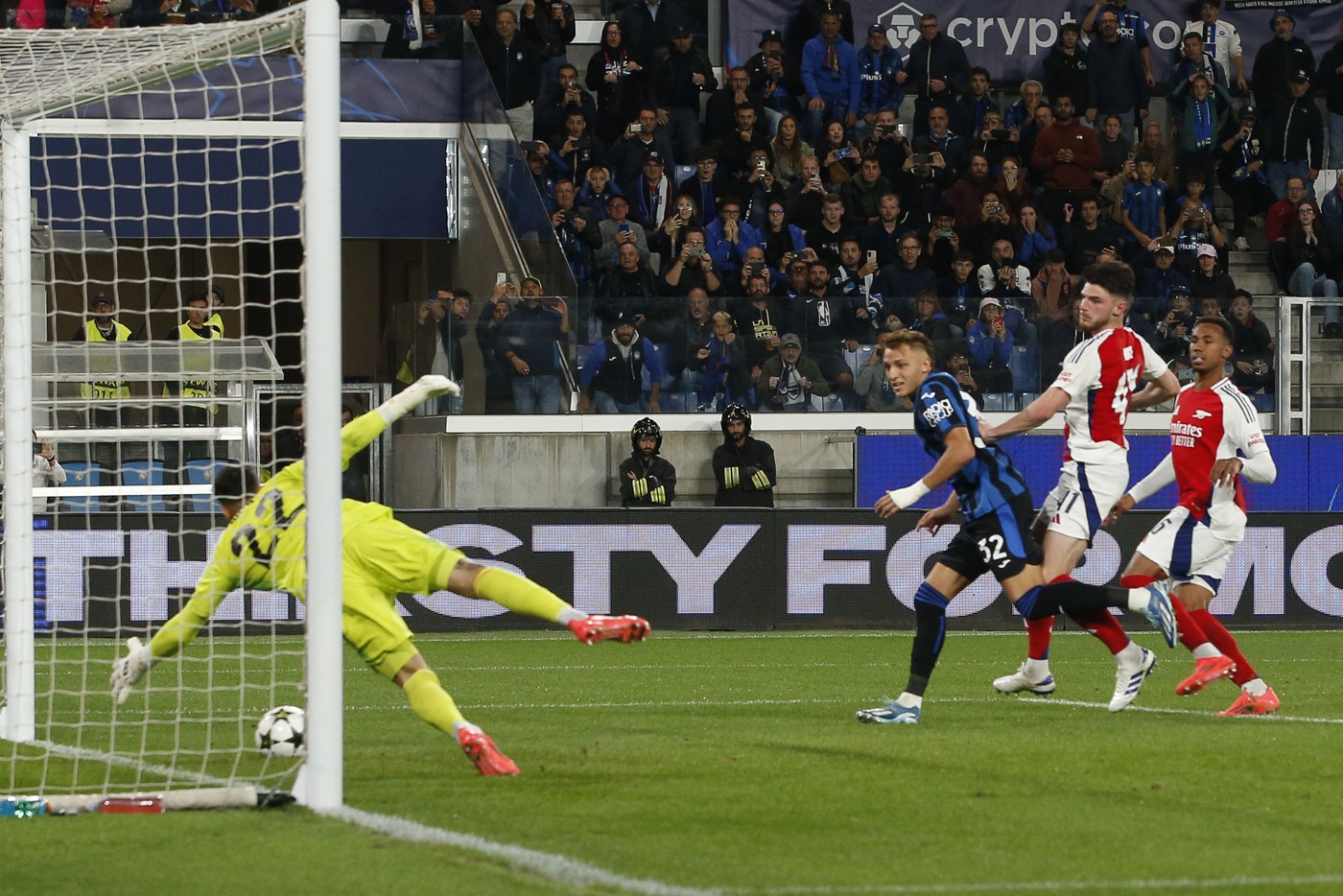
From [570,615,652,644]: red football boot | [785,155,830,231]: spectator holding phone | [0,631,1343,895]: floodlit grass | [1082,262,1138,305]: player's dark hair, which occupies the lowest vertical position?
[0,631,1343,895]: floodlit grass

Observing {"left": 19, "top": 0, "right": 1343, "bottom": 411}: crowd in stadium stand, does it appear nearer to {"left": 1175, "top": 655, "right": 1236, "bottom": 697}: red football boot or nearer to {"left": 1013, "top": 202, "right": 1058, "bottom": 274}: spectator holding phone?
{"left": 1013, "top": 202, "right": 1058, "bottom": 274}: spectator holding phone

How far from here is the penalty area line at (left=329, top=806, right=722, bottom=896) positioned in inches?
199

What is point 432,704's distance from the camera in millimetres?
7355

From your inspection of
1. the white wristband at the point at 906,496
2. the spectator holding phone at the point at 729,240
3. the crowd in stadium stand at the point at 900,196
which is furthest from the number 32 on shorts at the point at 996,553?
the spectator holding phone at the point at 729,240

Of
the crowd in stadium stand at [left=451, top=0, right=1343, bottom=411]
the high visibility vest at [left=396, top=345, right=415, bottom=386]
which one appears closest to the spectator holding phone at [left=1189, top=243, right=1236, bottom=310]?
the crowd in stadium stand at [left=451, top=0, right=1343, bottom=411]

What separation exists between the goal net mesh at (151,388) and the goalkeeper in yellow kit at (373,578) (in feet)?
1.04

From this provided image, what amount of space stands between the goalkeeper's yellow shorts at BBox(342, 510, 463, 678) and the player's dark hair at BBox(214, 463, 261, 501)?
599 millimetres

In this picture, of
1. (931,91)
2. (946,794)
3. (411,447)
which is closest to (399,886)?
(946,794)

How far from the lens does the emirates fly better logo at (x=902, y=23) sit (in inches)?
1011

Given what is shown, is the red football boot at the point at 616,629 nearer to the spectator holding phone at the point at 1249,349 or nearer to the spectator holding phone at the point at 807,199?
the spectator holding phone at the point at 1249,349

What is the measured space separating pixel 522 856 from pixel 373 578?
2.31 m

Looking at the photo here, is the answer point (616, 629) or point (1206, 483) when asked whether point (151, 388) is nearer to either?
point (616, 629)

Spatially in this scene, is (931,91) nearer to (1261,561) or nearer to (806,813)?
→ (1261,561)

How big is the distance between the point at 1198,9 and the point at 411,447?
12.7 m
